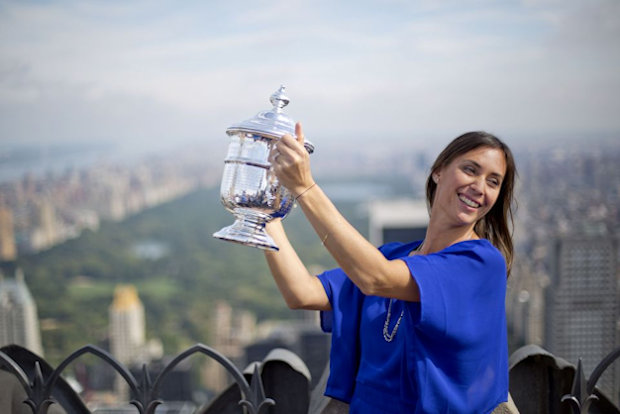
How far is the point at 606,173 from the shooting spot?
2981 cm

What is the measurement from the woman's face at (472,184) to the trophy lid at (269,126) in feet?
1.08

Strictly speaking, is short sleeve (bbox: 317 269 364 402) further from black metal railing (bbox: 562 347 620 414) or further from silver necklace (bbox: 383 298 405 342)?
black metal railing (bbox: 562 347 620 414)

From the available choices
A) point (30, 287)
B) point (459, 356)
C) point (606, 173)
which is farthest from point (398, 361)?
point (30, 287)

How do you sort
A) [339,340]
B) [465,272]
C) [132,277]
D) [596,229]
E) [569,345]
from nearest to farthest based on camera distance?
[465,272]
[339,340]
[569,345]
[596,229]
[132,277]

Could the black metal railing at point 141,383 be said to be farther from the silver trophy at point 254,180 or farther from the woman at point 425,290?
the silver trophy at point 254,180

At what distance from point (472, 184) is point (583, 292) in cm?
2145

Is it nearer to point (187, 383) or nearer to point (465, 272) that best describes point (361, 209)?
point (187, 383)

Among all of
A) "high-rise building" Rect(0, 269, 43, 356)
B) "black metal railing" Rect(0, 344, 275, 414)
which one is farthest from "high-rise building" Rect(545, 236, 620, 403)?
"high-rise building" Rect(0, 269, 43, 356)

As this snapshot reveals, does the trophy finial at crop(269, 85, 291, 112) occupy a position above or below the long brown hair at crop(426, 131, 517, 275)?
above

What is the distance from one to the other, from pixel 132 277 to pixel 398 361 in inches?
2086

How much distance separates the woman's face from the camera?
1312 mm

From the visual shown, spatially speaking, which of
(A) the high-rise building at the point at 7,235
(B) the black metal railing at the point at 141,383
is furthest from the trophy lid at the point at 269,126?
(A) the high-rise building at the point at 7,235

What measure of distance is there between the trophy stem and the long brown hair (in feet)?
1.40

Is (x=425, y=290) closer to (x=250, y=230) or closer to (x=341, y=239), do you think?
(x=341, y=239)
